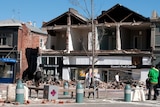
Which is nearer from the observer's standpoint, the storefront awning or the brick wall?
the storefront awning

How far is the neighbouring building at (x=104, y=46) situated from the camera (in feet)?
155

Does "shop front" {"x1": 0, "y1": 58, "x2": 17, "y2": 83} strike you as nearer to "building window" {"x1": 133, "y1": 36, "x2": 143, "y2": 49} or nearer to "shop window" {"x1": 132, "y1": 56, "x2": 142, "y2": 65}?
"shop window" {"x1": 132, "y1": 56, "x2": 142, "y2": 65}

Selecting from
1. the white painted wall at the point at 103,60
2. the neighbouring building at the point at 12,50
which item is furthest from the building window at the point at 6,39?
the white painted wall at the point at 103,60

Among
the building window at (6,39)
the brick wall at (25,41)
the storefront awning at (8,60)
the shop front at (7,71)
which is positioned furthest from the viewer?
the brick wall at (25,41)

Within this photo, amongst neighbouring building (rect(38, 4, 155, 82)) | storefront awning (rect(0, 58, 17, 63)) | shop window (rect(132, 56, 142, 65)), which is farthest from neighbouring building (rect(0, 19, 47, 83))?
shop window (rect(132, 56, 142, 65))

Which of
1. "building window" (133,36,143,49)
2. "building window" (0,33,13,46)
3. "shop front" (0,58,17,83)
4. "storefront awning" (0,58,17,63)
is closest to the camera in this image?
Result: "storefront awning" (0,58,17,63)

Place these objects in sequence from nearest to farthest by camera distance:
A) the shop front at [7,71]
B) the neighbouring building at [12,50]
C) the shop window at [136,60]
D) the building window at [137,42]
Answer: the shop window at [136,60] < the shop front at [7,71] < the neighbouring building at [12,50] < the building window at [137,42]

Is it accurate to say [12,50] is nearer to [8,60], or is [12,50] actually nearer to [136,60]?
[8,60]

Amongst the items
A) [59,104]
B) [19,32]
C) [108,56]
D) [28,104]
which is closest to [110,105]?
[59,104]

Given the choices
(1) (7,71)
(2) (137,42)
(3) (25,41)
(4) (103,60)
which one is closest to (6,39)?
(3) (25,41)

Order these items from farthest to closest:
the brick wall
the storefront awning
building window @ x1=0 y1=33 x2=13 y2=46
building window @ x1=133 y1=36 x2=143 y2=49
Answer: the brick wall → building window @ x1=0 y1=33 x2=13 y2=46 → building window @ x1=133 y1=36 x2=143 y2=49 → the storefront awning

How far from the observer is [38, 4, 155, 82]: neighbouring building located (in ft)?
155

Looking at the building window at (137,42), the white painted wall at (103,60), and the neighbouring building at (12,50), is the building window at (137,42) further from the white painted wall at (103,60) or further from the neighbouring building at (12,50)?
the neighbouring building at (12,50)

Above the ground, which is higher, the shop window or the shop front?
the shop window
